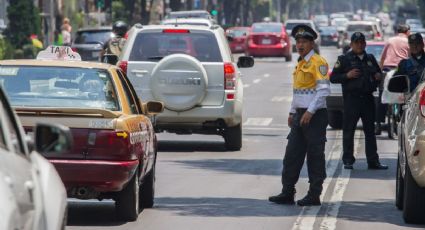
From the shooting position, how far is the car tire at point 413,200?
39.2 ft

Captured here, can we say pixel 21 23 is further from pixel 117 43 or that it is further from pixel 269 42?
pixel 117 43

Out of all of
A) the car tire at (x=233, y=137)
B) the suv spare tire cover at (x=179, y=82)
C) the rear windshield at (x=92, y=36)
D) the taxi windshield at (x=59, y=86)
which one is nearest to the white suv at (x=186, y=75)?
the suv spare tire cover at (x=179, y=82)

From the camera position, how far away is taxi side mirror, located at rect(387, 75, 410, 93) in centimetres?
1395

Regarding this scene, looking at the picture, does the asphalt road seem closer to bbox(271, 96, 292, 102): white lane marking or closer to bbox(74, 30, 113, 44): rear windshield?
bbox(271, 96, 292, 102): white lane marking

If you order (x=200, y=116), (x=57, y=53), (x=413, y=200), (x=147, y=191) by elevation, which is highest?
(x=57, y=53)

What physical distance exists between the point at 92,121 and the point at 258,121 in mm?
16511

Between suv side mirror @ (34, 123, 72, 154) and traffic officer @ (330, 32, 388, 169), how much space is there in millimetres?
11212

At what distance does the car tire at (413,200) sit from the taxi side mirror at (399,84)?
1.93 m

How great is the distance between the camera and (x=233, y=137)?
20.8 metres

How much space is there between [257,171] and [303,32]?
12.6 ft

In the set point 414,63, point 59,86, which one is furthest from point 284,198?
point 414,63

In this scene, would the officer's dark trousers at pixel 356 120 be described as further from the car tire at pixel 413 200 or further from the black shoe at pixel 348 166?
the car tire at pixel 413 200

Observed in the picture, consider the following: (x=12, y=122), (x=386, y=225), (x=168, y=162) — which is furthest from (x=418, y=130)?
(x=168, y=162)

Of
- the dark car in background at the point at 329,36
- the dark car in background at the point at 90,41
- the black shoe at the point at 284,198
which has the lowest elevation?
the dark car in background at the point at 329,36
